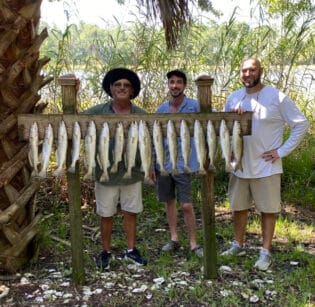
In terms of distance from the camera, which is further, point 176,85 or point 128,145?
point 176,85

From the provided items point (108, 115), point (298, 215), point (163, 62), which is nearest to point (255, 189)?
point (108, 115)

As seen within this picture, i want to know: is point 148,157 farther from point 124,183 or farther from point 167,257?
point 167,257

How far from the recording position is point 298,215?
18.7 ft

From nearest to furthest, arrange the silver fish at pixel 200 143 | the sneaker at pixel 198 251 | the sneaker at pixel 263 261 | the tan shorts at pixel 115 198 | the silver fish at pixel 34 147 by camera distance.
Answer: the silver fish at pixel 34 147
the silver fish at pixel 200 143
the tan shorts at pixel 115 198
the sneaker at pixel 263 261
the sneaker at pixel 198 251

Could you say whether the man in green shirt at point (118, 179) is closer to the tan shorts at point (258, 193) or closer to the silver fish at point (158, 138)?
the silver fish at point (158, 138)

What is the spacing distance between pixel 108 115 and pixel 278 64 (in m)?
4.15

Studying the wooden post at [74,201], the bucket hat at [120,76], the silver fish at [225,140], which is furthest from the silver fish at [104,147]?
the silver fish at [225,140]

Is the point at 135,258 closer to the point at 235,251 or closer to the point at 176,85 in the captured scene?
the point at 235,251

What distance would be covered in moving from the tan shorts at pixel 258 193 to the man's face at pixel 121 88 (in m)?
1.23

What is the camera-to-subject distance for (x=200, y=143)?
11.6ft

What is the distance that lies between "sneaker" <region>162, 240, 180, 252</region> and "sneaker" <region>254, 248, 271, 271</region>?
873mm

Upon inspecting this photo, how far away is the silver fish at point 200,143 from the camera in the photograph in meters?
3.52

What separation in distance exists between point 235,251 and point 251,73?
1.68 m

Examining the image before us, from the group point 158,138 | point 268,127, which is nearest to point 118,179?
point 158,138
